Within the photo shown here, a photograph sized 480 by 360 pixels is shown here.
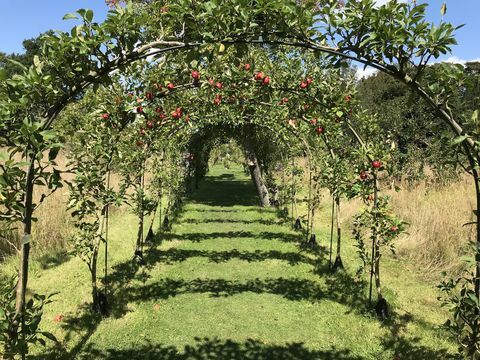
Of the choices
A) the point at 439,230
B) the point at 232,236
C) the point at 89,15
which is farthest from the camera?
the point at 232,236

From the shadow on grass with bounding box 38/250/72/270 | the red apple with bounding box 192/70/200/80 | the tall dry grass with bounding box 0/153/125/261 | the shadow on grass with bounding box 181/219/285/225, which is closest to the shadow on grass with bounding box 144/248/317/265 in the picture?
the shadow on grass with bounding box 38/250/72/270

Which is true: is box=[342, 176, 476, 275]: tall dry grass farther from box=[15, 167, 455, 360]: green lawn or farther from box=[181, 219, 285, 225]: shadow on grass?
box=[181, 219, 285, 225]: shadow on grass

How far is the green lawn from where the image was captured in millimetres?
5324

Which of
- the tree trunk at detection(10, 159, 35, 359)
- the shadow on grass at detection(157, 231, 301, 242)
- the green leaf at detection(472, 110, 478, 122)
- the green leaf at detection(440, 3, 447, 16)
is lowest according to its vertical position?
the shadow on grass at detection(157, 231, 301, 242)

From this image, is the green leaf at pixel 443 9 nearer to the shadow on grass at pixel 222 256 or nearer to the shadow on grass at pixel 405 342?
the shadow on grass at pixel 405 342

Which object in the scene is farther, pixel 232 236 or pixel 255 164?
pixel 255 164

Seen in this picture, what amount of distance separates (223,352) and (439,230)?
5.88 meters

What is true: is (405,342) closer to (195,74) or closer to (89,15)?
(195,74)

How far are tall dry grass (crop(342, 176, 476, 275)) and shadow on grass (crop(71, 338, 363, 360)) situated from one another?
13.1ft

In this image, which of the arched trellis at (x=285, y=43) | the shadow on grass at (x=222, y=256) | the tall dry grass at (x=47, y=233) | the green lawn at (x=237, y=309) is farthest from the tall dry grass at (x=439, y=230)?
the tall dry grass at (x=47, y=233)

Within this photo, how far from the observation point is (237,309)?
6578 mm

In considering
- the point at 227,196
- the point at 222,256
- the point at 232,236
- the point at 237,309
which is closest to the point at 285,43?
the point at 237,309

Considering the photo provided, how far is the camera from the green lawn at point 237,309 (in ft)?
17.5

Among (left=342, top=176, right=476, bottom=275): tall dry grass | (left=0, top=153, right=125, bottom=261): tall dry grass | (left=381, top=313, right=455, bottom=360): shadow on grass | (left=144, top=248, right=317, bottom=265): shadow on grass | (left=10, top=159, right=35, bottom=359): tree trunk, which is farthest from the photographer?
(left=144, top=248, right=317, bottom=265): shadow on grass
